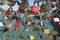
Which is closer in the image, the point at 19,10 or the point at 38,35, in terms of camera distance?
the point at 19,10

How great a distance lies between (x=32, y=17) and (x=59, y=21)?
0.78 ft

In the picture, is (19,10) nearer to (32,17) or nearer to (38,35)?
(32,17)

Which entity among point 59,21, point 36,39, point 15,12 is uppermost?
point 15,12

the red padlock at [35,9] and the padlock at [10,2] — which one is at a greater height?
the padlock at [10,2]

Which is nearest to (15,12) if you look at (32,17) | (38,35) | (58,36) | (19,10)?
(19,10)

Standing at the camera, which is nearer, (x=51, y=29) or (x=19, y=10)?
(x=19, y=10)

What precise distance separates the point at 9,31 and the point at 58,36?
435 millimetres

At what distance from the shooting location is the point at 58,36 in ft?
4.93

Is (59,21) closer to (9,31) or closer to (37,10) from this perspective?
(37,10)

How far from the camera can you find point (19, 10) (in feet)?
4.66

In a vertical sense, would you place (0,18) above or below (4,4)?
below

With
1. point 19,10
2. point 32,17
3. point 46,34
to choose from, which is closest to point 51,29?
point 46,34

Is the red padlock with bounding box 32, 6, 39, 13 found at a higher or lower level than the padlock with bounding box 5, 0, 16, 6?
lower

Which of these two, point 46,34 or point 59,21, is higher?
point 59,21
